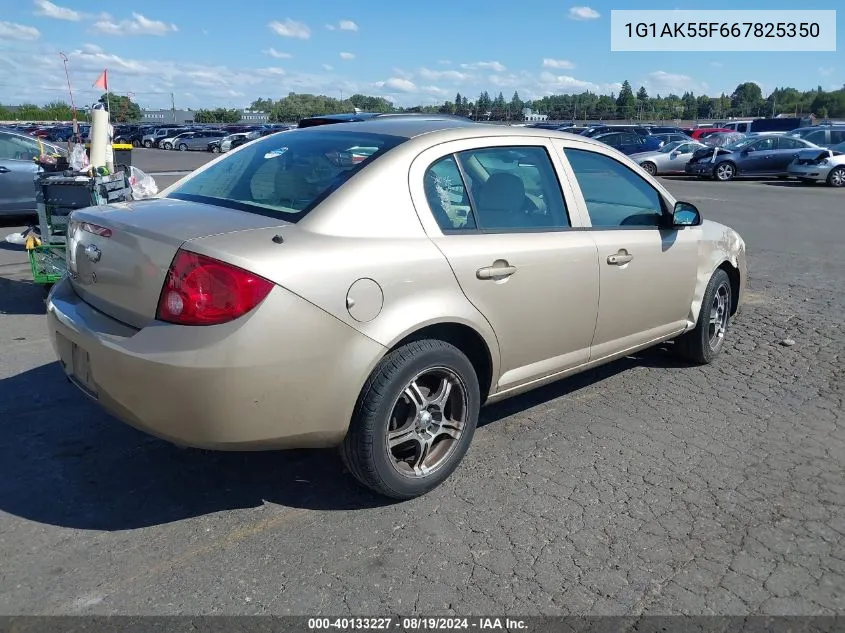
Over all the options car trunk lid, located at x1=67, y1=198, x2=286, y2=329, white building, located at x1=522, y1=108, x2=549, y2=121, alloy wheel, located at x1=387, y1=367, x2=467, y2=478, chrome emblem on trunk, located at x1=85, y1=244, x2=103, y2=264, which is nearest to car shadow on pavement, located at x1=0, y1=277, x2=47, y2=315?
car trunk lid, located at x1=67, y1=198, x2=286, y2=329

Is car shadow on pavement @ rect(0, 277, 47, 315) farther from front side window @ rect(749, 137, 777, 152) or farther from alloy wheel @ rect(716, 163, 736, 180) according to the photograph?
front side window @ rect(749, 137, 777, 152)

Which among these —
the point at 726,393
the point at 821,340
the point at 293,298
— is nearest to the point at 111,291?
the point at 293,298

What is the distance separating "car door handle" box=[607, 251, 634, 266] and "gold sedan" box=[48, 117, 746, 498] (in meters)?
0.01

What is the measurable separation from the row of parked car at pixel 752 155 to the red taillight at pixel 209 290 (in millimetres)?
20079

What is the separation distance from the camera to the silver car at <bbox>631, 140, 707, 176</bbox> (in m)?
26.9

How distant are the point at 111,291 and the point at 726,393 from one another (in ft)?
12.6

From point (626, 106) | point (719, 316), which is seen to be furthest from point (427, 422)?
point (626, 106)

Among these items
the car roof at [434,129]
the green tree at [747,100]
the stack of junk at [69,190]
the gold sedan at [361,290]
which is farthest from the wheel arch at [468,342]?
the green tree at [747,100]

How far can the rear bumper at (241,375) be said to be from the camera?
279 cm

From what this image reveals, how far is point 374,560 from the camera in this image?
2.98m

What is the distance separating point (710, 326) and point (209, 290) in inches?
156

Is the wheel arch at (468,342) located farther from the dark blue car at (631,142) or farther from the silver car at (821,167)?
the dark blue car at (631,142)

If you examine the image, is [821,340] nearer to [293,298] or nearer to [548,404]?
[548,404]

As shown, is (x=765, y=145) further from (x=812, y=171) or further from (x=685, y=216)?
(x=685, y=216)
